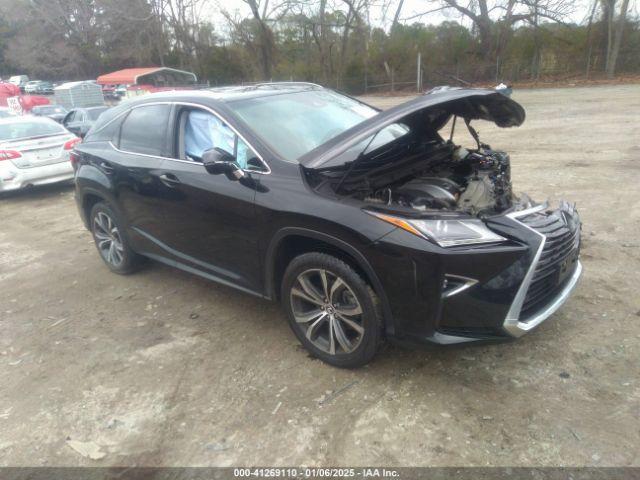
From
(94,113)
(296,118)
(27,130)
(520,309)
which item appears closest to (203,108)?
(296,118)

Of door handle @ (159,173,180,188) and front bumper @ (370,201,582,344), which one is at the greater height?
door handle @ (159,173,180,188)

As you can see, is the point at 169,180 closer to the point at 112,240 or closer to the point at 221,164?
the point at 221,164

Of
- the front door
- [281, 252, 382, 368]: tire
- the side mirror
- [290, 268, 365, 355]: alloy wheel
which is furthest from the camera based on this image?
the front door

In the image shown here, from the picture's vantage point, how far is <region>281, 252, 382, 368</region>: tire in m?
2.90

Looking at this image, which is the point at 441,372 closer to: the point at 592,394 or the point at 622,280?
the point at 592,394

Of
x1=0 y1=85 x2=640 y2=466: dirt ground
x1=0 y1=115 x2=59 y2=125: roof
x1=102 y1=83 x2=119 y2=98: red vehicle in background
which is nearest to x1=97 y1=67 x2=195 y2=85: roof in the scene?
x1=102 y1=83 x2=119 y2=98: red vehicle in background

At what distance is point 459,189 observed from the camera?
138 inches

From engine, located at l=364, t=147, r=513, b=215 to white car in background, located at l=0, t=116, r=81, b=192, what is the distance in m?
7.92

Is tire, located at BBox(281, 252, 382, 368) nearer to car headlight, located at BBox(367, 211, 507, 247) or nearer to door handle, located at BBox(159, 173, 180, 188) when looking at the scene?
car headlight, located at BBox(367, 211, 507, 247)

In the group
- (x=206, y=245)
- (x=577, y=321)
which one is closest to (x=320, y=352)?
(x=206, y=245)

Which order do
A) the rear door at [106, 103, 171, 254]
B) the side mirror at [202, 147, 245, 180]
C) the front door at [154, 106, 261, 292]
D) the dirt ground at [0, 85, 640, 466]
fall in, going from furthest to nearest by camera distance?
the rear door at [106, 103, 171, 254]
the front door at [154, 106, 261, 292]
the side mirror at [202, 147, 245, 180]
the dirt ground at [0, 85, 640, 466]

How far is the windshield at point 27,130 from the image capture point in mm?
8968

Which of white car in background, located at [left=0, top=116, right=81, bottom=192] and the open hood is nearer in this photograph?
the open hood

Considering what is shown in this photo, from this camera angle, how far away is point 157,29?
41656 millimetres
